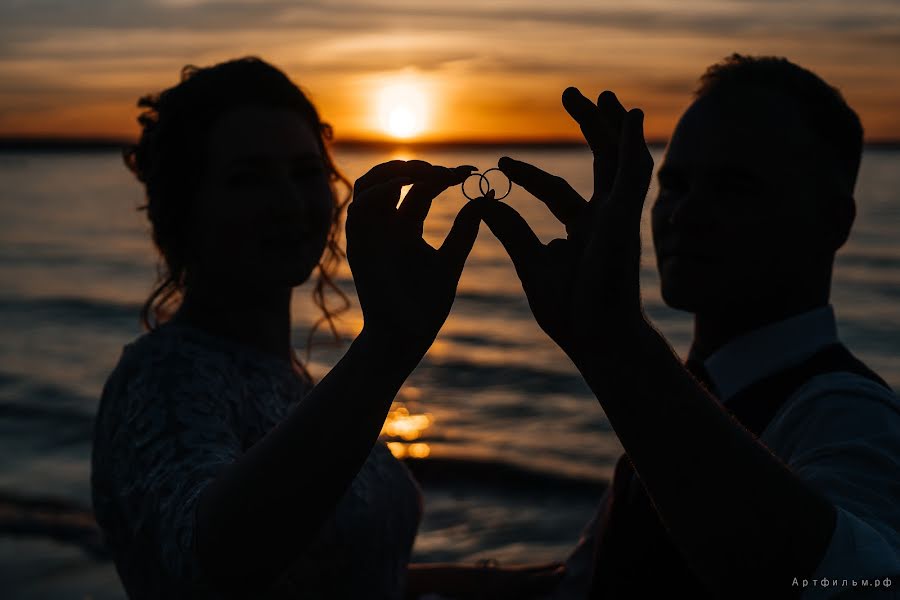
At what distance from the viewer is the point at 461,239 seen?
1.74m

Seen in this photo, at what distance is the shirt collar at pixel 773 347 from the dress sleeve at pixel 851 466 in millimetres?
407

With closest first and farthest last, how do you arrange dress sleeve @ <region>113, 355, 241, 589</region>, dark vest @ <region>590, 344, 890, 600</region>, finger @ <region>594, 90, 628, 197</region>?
finger @ <region>594, 90, 628, 197</region>, dress sleeve @ <region>113, 355, 241, 589</region>, dark vest @ <region>590, 344, 890, 600</region>

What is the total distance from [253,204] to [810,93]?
6.38 ft

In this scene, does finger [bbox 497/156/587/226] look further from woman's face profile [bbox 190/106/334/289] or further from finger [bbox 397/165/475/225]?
woman's face profile [bbox 190/106/334/289]

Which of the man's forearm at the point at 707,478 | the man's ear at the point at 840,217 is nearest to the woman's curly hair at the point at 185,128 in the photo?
the man's ear at the point at 840,217

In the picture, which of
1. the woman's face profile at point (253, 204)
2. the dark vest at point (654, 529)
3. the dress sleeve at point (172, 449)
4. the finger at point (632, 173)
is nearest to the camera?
the finger at point (632, 173)

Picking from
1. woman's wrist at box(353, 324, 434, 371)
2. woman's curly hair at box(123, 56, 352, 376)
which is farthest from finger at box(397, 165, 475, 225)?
woman's curly hair at box(123, 56, 352, 376)

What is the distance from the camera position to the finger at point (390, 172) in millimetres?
1679

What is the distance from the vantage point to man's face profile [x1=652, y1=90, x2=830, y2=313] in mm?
2828

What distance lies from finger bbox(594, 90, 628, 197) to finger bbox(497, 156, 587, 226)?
0.17 feet

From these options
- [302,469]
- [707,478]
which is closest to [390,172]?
[302,469]

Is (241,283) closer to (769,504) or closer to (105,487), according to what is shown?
(105,487)

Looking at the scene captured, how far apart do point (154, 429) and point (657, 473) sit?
1.32 meters

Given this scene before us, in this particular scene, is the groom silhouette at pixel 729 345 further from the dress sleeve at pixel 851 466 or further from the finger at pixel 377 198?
the finger at pixel 377 198
